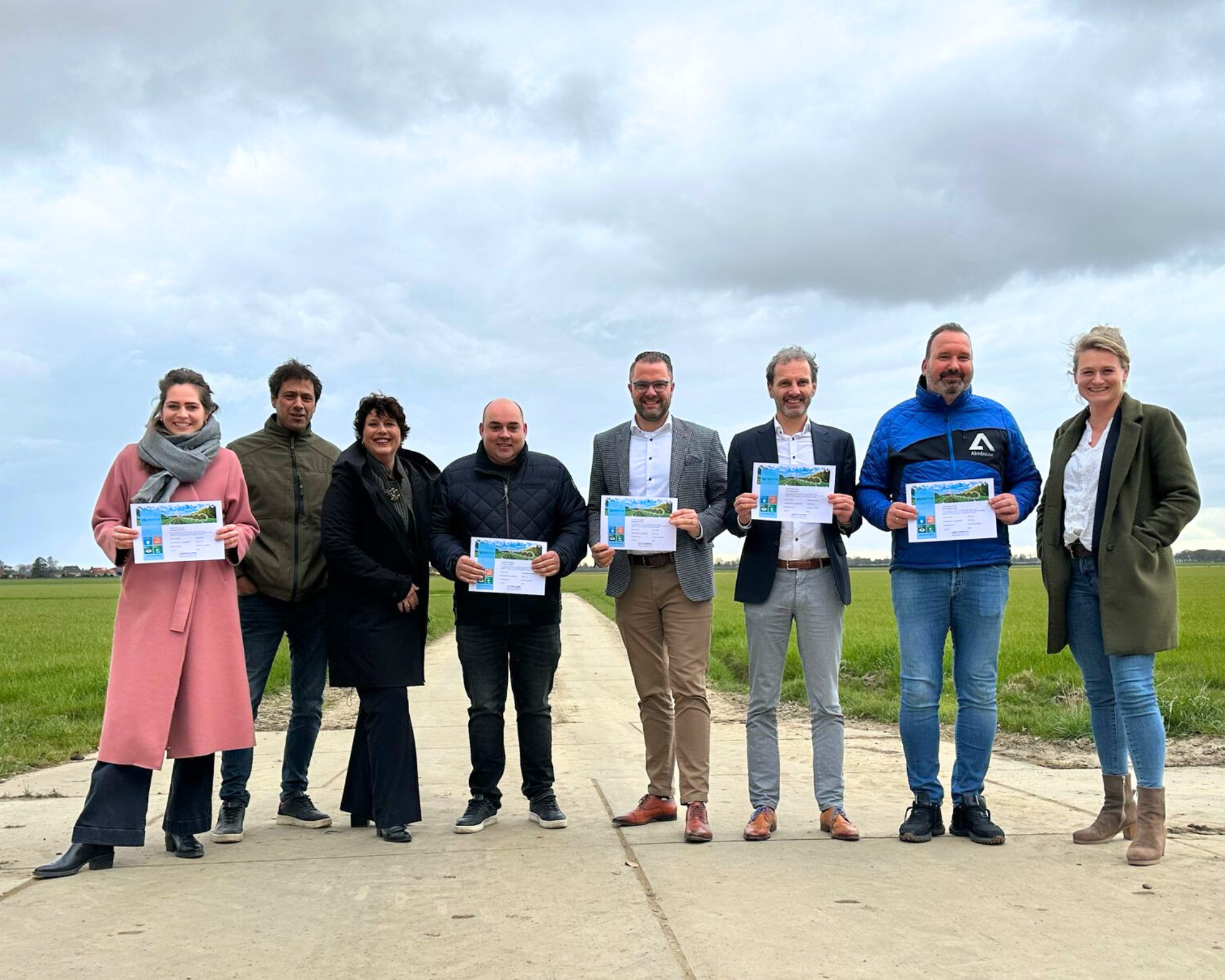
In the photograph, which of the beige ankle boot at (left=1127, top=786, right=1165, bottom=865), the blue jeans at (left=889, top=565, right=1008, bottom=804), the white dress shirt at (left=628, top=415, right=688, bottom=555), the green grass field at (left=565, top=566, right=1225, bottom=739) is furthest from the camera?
the green grass field at (left=565, top=566, right=1225, bottom=739)

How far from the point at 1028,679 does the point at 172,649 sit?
9273 mm

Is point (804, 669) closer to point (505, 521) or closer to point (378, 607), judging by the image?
point (505, 521)

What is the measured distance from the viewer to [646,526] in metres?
5.46

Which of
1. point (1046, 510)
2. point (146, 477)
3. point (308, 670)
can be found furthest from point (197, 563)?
point (1046, 510)

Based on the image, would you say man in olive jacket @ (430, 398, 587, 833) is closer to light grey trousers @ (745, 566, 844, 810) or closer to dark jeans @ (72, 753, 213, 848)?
light grey trousers @ (745, 566, 844, 810)

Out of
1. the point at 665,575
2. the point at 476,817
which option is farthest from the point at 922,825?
the point at 476,817

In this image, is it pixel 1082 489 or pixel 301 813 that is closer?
pixel 1082 489

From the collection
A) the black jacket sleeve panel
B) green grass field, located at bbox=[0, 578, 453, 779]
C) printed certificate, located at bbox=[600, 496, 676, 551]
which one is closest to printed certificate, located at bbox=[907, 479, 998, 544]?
printed certificate, located at bbox=[600, 496, 676, 551]

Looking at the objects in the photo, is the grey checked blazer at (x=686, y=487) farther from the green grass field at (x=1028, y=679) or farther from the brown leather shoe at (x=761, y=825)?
the green grass field at (x=1028, y=679)

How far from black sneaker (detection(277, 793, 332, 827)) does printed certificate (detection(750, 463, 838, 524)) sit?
2.74m

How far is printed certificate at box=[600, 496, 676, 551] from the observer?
5457mm

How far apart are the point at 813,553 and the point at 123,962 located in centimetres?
337

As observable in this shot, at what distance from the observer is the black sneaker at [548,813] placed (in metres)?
5.39

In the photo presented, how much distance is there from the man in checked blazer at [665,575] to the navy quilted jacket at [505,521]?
18 cm
